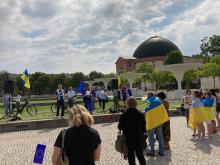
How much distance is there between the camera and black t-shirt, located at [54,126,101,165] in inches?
170

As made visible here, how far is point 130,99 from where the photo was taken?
24.6 feet

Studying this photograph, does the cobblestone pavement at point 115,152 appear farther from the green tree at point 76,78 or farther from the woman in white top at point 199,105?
the green tree at point 76,78

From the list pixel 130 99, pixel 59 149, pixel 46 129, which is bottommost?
pixel 46 129

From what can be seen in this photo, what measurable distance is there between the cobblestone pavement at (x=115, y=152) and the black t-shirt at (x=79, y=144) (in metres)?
4.59

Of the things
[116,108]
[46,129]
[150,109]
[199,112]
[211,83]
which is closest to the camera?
[150,109]

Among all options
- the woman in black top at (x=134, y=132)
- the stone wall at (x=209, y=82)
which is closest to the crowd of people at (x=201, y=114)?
the woman in black top at (x=134, y=132)

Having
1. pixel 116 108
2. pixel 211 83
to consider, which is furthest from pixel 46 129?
pixel 211 83

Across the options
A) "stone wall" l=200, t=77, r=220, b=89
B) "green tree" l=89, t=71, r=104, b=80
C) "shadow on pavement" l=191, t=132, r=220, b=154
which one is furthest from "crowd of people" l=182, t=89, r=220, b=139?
"green tree" l=89, t=71, r=104, b=80

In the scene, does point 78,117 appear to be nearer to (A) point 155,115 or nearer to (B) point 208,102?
(A) point 155,115

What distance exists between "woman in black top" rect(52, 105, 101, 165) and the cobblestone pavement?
4.59m

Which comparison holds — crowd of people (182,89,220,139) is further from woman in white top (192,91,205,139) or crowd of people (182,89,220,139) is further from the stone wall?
the stone wall

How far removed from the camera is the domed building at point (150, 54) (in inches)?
5276

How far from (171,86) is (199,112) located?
89.2 m

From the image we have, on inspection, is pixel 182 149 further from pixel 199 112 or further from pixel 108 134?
pixel 108 134
